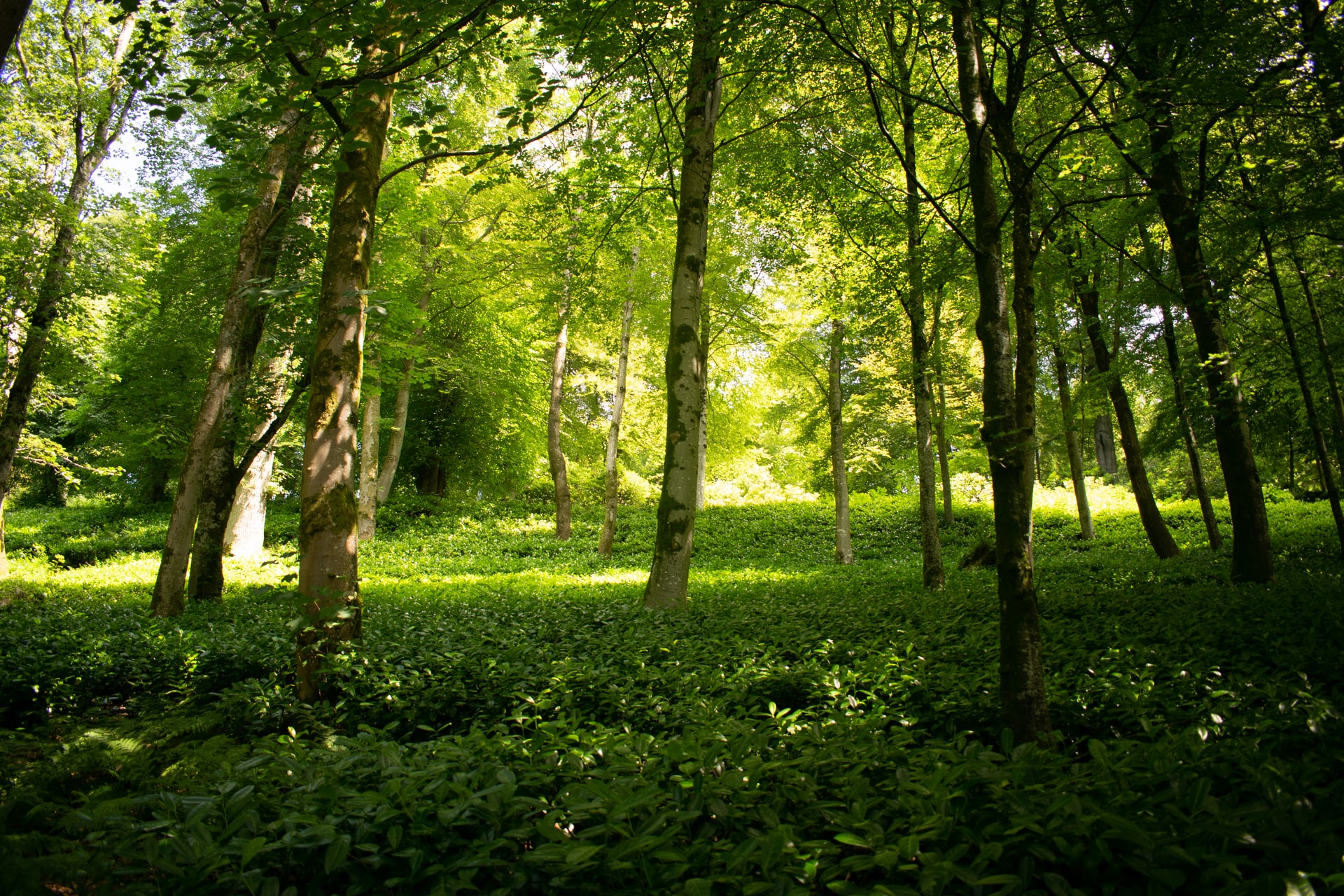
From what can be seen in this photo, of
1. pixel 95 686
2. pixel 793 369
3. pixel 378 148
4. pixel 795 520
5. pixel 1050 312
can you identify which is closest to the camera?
pixel 95 686

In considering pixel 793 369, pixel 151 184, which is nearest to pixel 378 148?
pixel 793 369

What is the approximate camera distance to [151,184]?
1788 centimetres

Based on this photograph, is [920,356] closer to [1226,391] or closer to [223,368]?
[1226,391]

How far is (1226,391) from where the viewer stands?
7227 millimetres

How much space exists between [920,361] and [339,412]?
8.13 metres

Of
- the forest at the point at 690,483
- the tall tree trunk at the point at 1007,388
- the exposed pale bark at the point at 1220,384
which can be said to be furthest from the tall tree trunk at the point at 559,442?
the tall tree trunk at the point at 1007,388

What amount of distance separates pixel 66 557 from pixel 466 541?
10519 mm

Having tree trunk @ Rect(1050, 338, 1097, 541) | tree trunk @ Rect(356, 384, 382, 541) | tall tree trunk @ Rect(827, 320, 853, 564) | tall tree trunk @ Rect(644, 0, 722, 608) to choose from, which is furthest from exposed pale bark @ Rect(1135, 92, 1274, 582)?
tree trunk @ Rect(356, 384, 382, 541)

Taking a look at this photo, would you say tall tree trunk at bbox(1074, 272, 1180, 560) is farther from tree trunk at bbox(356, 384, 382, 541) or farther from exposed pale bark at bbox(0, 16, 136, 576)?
exposed pale bark at bbox(0, 16, 136, 576)

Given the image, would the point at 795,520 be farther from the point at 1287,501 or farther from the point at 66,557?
the point at 66,557

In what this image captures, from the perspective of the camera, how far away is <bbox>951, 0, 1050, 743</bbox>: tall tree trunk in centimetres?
326

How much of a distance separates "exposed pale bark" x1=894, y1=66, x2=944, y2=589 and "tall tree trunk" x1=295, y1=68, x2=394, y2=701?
5.84 metres

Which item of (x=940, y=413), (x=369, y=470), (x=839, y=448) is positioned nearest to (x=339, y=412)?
(x=940, y=413)

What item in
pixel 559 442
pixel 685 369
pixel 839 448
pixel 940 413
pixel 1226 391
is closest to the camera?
pixel 1226 391
